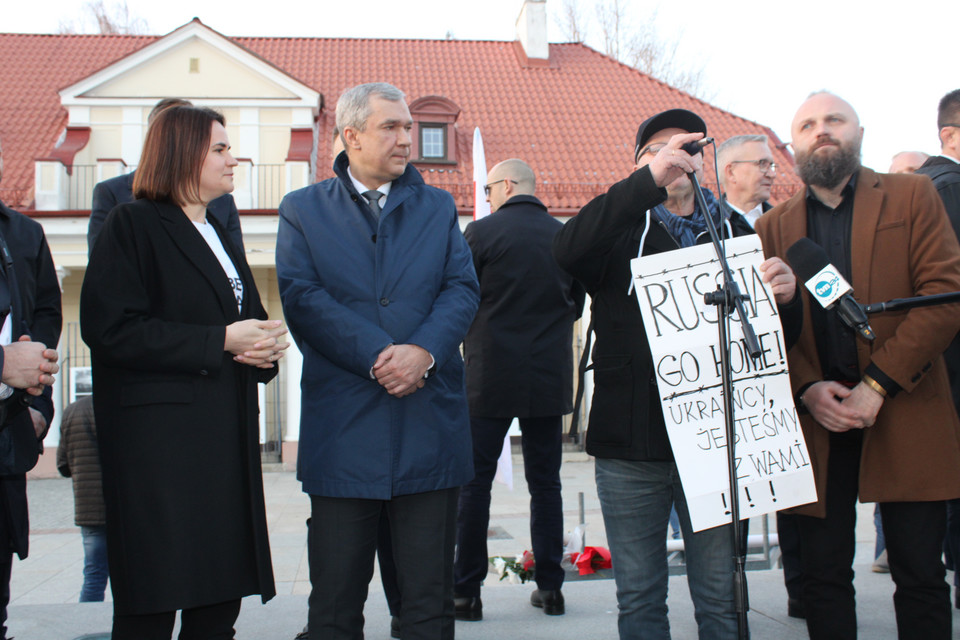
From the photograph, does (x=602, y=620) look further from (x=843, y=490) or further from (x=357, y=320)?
(x=357, y=320)

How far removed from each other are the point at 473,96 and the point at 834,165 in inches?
700

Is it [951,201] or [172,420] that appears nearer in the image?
[172,420]

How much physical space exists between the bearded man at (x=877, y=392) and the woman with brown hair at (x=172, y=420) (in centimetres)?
187

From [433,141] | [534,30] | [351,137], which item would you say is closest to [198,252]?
[351,137]

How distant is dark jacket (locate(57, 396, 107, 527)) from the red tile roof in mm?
12307

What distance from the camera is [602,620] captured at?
399cm

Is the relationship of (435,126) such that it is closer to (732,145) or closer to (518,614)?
(732,145)

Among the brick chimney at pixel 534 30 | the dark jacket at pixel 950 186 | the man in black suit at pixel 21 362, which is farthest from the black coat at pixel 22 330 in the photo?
the brick chimney at pixel 534 30

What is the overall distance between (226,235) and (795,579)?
3.00 meters

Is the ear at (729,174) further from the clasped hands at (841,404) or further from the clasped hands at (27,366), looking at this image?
the clasped hands at (27,366)

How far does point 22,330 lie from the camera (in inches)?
125

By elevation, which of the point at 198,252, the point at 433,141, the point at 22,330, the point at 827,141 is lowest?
the point at 22,330

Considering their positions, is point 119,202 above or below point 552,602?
above

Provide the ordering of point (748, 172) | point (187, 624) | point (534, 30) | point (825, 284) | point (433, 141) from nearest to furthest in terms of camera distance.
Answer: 1. point (825, 284)
2. point (187, 624)
3. point (748, 172)
4. point (433, 141)
5. point (534, 30)
